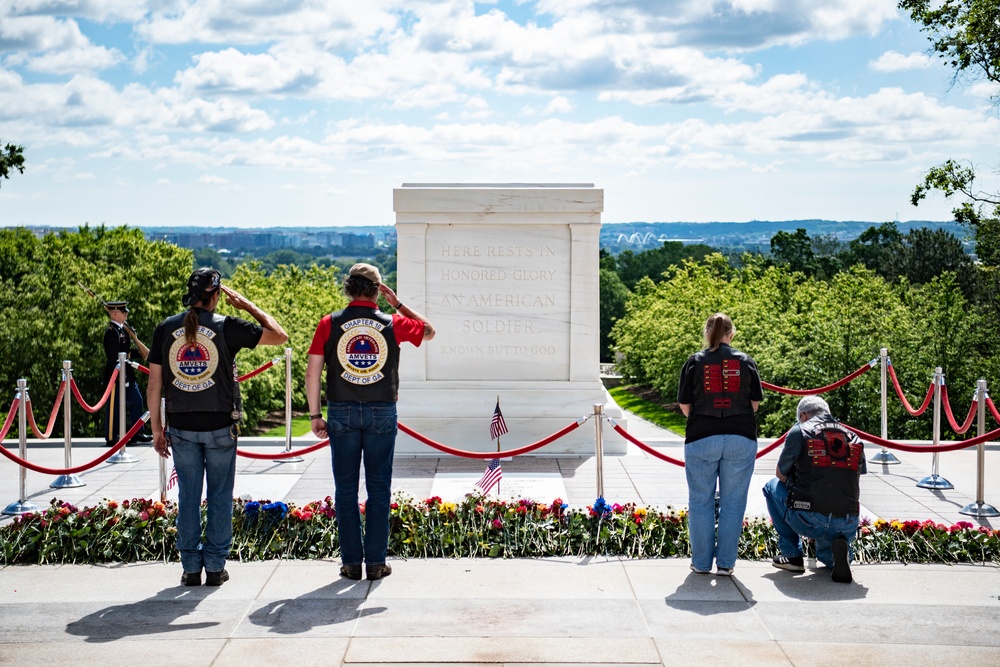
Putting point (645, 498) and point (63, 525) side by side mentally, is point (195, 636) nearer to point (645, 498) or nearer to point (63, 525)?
point (63, 525)

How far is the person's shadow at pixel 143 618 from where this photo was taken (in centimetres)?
592

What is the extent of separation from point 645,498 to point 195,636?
4.54 meters

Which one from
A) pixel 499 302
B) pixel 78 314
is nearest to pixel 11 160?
pixel 78 314

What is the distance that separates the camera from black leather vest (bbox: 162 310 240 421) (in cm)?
643

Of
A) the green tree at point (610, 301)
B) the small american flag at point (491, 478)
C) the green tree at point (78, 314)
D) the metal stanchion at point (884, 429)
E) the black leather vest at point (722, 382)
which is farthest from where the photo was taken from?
the green tree at point (610, 301)

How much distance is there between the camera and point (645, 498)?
9352mm

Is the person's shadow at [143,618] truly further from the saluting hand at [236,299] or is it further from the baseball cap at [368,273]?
the baseball cap at [368,273]

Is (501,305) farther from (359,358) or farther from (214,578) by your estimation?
(214,578)

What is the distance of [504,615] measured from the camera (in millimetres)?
6207

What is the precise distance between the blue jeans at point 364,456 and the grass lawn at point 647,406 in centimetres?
2052

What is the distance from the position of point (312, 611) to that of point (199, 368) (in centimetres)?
156

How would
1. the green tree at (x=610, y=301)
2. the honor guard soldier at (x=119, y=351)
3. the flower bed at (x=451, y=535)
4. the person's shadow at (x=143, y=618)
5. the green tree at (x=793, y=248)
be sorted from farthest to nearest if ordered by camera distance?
the green tree at (x=793, y=248) → the green tree at (x=610, y=301) → the honor guard soldier at (x=119, y=351) → the flower bed at (x=451, y=535) → the person's shadow at (x=143, y=618)

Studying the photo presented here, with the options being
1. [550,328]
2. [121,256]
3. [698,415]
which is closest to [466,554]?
[698,415]

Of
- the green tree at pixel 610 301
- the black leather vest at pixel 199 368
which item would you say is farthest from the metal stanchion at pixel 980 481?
Answer: the green tree at pixel 610 301
